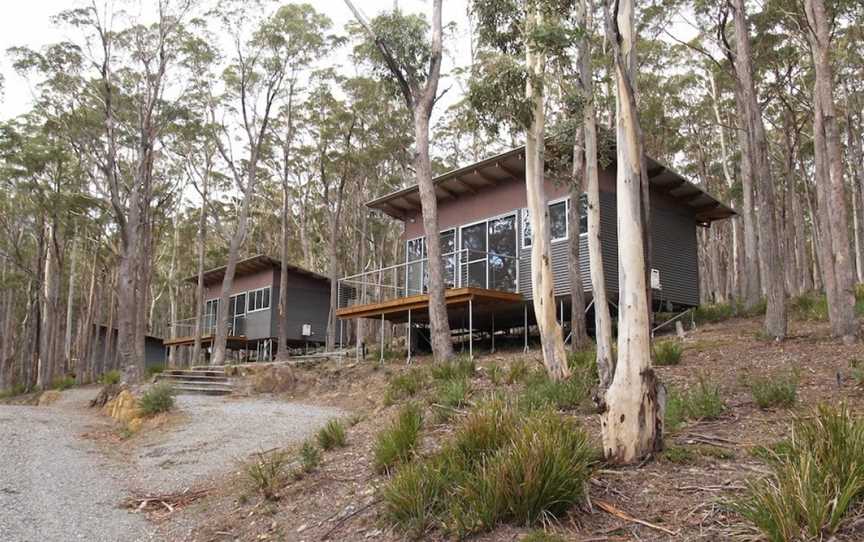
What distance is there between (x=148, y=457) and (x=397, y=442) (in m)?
4.88

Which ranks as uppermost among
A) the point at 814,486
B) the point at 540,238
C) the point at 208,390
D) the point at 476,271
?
the point at 476,271

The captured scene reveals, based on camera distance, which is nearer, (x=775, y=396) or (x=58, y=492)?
(x=775, y=396)

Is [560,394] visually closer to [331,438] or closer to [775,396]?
[775,396]

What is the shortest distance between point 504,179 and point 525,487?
1328cm

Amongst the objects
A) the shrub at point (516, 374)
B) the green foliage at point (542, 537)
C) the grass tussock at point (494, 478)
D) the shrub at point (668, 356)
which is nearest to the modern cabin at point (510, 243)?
the shrub at point (516, 374)

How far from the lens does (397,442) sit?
625 cm

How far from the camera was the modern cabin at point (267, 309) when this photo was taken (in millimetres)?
27672

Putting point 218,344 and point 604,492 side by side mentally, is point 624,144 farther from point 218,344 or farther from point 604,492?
point 218,344

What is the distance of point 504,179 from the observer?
1698cm

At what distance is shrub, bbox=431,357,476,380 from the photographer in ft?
34.5

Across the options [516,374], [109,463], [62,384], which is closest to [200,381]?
[109,463]

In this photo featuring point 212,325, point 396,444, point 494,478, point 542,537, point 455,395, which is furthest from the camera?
point 212,325

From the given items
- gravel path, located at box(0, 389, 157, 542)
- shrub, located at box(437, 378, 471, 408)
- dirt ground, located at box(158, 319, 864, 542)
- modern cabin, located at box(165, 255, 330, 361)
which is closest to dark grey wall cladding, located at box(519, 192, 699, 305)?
dirt ground, located at box(158, 319, 864, 542)

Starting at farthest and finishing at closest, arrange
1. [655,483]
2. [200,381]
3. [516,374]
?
[200,381] < [516,374] < [655,483]
